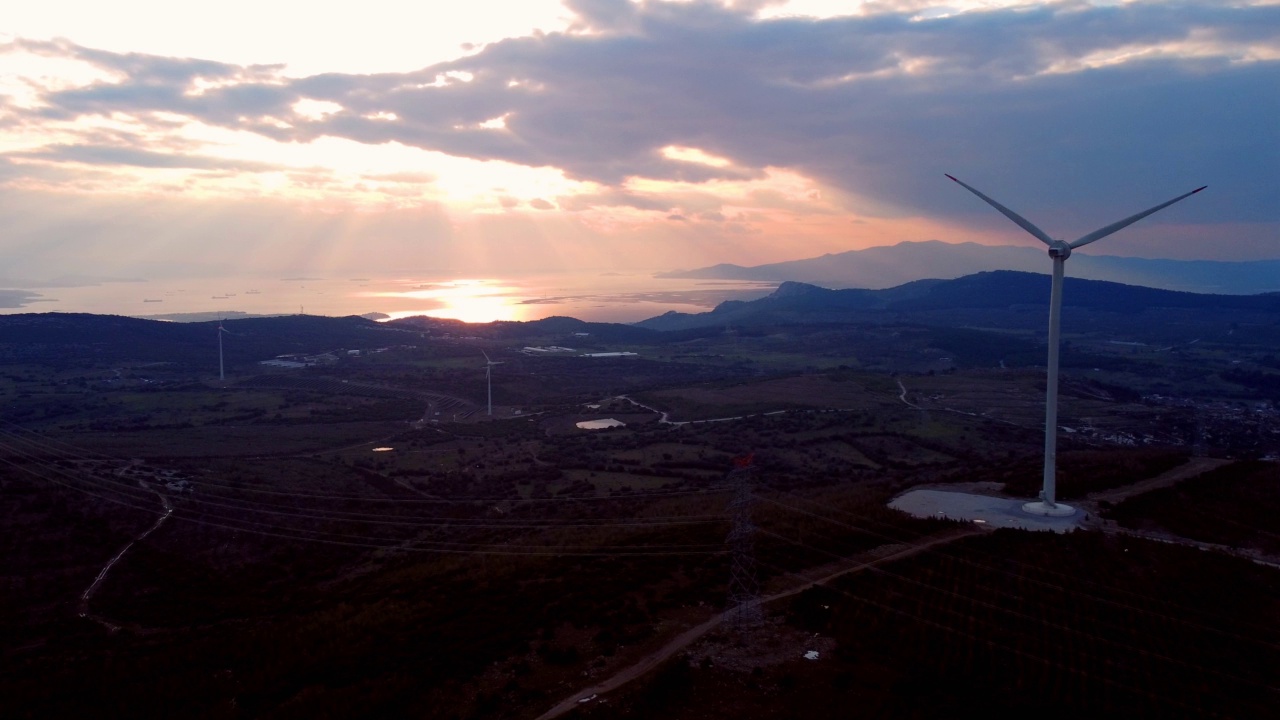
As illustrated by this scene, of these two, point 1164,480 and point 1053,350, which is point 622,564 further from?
point 1164,480

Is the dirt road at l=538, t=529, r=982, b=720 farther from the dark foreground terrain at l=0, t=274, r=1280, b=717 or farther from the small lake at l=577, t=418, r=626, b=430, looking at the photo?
the small lake at l=577, t=418, r=626, b=430

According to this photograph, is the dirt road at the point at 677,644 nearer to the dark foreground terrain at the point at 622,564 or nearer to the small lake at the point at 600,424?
the dark foreground terrain at the point at 622,564

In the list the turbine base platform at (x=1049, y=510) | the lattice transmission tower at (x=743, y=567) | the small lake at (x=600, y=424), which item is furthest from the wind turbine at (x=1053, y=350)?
the small lake at (x=600, y=424)

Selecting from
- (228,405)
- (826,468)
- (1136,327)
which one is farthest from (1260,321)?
(228,405)

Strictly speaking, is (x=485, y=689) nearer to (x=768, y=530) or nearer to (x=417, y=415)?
(x=768, y=530)

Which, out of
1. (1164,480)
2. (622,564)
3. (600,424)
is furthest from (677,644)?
(600,424)

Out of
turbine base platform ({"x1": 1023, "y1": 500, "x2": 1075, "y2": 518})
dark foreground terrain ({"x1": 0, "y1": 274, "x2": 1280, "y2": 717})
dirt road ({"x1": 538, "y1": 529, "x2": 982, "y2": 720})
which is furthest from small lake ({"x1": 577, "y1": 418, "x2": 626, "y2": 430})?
dirt road ({"x1": 538, "y1": 529, "x2": 982, "y2": 720})
